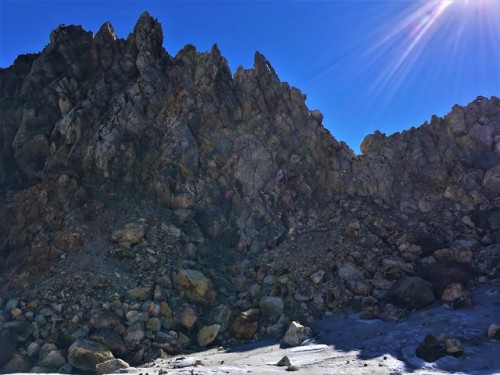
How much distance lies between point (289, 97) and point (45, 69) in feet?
71.1

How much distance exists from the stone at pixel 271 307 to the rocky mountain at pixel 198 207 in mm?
90

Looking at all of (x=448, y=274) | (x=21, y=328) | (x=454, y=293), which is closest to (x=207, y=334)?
(x=21, y=328)

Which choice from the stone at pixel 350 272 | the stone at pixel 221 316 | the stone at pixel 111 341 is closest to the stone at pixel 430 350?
the stone at pixel 350 272

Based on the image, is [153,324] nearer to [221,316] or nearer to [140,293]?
[140,293]

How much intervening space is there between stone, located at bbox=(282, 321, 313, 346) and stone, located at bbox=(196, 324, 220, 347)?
368cm

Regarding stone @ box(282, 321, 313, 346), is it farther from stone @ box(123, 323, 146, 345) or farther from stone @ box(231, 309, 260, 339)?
stone @ box(123, 323, 146, 345)

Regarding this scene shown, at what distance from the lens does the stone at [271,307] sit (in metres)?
21.0

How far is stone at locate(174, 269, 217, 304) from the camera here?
21812 millimetres

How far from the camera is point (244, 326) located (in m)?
19.7

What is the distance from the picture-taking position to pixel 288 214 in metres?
29.3

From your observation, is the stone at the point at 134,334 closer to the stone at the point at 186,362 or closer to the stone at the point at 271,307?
the stone at the point at 186,362

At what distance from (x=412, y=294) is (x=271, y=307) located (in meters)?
8.08

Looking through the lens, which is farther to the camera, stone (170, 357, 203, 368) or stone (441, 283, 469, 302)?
stone (441, 283, 469, 302)

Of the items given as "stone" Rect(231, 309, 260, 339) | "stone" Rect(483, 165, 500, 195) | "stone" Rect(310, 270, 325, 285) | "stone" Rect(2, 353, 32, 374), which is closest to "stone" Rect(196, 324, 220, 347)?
"stone" Rect(231, 309, 260, 339)
